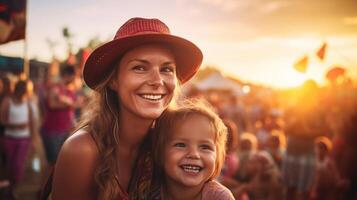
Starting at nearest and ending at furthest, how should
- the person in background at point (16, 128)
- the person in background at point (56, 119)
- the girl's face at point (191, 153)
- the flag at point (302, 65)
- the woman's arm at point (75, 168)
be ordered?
the woman's arm at point (75, 168) → the girl's face at point (191, 153) → the person in background at point (16, 128) → the person in background at point (56, 119) → the flag at point (302, 65)

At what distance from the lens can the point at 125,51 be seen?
2.03m

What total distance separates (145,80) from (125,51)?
202mm

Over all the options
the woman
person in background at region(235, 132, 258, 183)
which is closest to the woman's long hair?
the woman

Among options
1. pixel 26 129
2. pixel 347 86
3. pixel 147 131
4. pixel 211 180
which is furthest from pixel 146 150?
pixel 347 86

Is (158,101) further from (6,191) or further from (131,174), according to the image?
(6,191)

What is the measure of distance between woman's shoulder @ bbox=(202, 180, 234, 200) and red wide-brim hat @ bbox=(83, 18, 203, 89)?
30.5 inches

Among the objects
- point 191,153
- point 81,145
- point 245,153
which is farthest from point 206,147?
point 245,153

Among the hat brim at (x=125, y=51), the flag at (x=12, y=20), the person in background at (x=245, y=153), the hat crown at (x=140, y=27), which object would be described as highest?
the flag at (x=12, y=20)

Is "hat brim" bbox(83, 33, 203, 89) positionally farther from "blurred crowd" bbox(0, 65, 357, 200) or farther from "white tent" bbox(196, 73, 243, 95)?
"white tent" bbox(196, 73, 243, 95)

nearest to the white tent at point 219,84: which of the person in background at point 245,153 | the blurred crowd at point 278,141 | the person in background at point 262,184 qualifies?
the blurred crowd at point 278,141

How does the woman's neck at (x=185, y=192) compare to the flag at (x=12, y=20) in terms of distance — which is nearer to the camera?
the woman's neck at (x=185, y=192)

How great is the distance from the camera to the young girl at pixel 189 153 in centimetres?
207

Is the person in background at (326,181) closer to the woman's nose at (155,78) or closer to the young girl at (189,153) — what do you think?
the young girl at (189,153)

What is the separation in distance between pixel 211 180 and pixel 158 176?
32 cm
